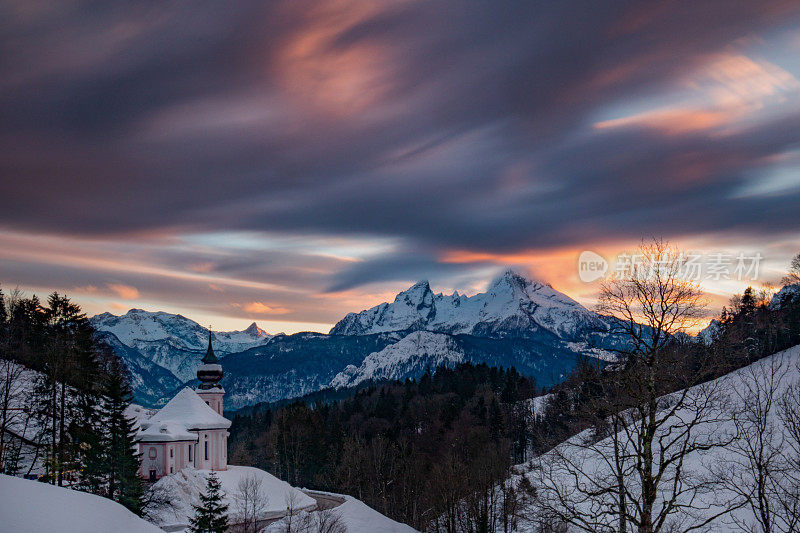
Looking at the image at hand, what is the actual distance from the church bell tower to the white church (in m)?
2.72

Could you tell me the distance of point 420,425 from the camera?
5640 inches

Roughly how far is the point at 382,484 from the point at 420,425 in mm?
45614

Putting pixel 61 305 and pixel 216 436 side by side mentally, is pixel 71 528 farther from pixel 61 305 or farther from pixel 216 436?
pixel 216 436

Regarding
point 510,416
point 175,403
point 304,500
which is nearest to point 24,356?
point 175,403

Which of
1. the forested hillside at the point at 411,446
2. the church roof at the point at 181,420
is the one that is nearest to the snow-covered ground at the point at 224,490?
the church roof at the point at 181,420

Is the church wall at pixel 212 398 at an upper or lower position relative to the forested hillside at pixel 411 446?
upper

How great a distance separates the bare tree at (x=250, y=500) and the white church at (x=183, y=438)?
6798mm

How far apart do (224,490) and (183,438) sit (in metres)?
11.0

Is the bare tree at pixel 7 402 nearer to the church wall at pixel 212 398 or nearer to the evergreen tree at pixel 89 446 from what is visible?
the evergreen tree at pixel 89 446

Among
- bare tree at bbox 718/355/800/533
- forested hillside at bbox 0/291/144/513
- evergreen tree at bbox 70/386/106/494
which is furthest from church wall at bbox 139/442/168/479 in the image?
bare tree at bbox 718/355/800/533

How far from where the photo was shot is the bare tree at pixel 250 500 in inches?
2670

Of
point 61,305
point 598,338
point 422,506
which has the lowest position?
point 422,506

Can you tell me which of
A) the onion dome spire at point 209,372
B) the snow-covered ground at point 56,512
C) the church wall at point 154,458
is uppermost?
the onion dome spire at point 209,372

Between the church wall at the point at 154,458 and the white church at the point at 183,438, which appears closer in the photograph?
the church wall at the point at 154,458
